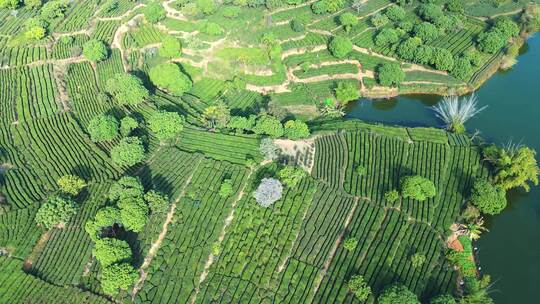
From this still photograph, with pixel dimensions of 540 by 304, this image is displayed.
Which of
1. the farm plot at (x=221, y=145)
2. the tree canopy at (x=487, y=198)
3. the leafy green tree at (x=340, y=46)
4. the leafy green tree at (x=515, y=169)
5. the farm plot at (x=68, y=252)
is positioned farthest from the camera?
the leafy green tree at (x=340, y=46)

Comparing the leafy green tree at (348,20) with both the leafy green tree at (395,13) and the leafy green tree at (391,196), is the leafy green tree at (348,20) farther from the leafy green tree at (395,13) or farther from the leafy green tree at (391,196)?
the leafy green tree at (391,196)

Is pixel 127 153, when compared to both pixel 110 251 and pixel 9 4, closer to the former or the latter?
pixel 110 251

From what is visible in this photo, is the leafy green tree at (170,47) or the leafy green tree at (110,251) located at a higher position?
the leafy green tree at (170,47)

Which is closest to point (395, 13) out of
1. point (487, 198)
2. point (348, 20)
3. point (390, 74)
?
point (348, 20)

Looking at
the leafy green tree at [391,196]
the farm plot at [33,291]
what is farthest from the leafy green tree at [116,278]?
the leafy green tree at [391,196]

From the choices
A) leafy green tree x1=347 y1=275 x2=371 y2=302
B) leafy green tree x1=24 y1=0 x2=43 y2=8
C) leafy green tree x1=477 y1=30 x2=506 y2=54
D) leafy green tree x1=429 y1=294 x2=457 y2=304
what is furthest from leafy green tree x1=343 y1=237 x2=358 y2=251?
leafy green tree x1=24 y1=0 x2=43 y2=8

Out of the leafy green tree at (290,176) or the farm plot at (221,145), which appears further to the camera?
the farm plot at (221,145)

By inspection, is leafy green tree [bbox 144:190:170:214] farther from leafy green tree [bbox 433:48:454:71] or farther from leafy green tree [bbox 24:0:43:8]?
leafy green tree [bbox 24:0:43:8]

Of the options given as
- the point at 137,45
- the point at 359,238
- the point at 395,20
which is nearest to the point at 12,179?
the point at 137,45

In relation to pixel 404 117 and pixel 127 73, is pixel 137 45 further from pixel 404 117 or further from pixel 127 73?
pixel 404 117
